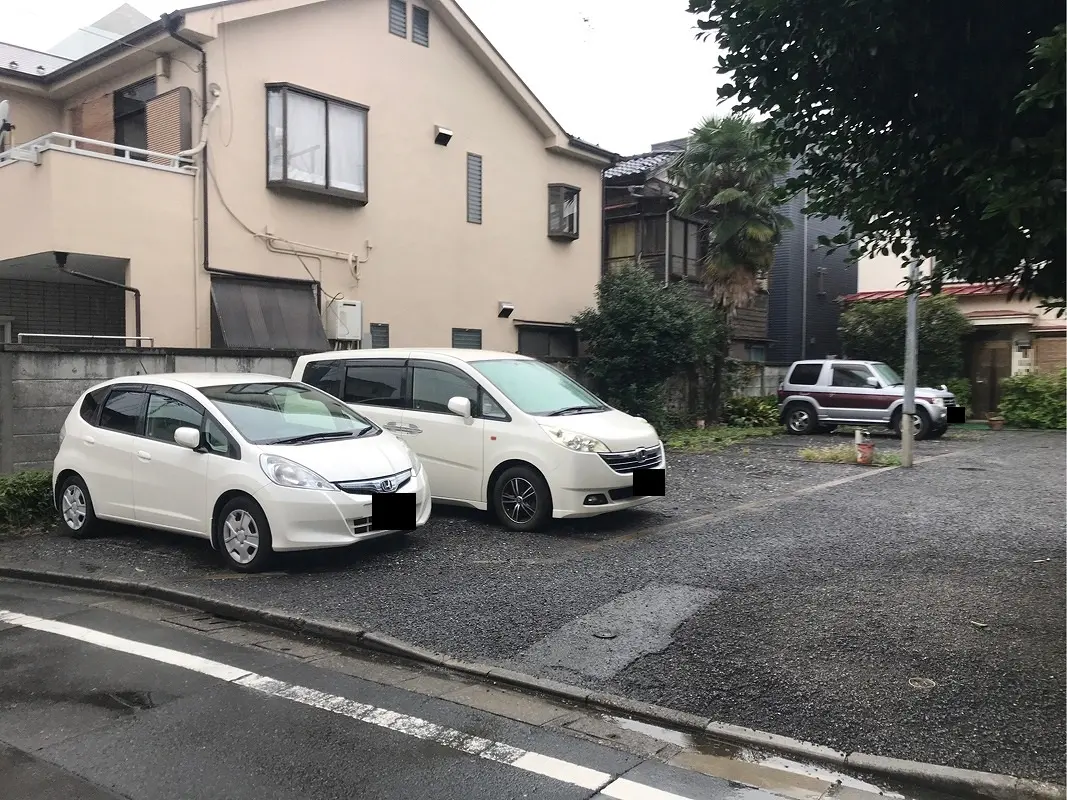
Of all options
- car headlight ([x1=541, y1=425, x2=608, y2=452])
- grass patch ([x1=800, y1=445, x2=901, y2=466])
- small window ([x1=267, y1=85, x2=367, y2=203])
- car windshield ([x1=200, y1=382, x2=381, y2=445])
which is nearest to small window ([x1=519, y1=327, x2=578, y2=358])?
small window ([x1=267, y1=85, x2=367, y2=203])

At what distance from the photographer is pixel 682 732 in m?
4.38

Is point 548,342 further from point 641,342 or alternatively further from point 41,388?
point 41,388

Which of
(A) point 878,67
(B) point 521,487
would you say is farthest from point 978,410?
(A) point 878,67

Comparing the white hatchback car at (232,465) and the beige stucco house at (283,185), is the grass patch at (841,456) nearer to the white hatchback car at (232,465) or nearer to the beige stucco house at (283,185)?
the beige stucco house at (283,185)

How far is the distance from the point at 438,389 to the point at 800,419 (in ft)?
41.2

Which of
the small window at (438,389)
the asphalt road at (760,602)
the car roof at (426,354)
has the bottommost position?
the asphalt road at (760,602)

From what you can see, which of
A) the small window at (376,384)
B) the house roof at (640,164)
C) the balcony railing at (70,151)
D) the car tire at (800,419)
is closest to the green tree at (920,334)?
the car tire at (800,419)

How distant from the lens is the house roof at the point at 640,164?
22812 mm

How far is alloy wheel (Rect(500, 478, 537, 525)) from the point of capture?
838 centimetres

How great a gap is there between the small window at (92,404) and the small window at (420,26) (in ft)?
33.1

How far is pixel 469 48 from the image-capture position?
16922mm

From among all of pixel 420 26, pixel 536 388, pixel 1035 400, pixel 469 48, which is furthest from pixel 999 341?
pixel 536 388

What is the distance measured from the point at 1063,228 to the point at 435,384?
6.37m

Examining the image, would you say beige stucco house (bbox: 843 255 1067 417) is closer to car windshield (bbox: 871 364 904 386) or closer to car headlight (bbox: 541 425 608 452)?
car windshield (bbox: 871 364 904 386)
